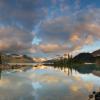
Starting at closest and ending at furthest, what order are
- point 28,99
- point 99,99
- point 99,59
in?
point 99,99, point 28,99, point 99,59

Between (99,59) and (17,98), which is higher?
(99,59)

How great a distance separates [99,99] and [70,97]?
882 centimetres

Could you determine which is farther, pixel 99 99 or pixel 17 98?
pixel 17 98

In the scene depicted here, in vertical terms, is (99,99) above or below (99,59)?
below

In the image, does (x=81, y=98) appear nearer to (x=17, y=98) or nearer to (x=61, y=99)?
(x=61, y=99)

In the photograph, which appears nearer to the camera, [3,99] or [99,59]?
[3,99]

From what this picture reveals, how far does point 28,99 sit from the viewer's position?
3309 centimetres

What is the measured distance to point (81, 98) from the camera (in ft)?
111

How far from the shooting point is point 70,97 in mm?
34906

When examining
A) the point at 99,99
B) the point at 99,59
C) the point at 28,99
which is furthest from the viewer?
the point at 99,59

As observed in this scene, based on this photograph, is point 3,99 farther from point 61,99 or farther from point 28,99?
point 61,99

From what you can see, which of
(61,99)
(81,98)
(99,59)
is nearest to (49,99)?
(61,99)

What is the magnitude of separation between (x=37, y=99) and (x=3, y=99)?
4.58 meters

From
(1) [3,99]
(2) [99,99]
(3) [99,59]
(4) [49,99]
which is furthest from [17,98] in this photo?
(3) [99,59]
